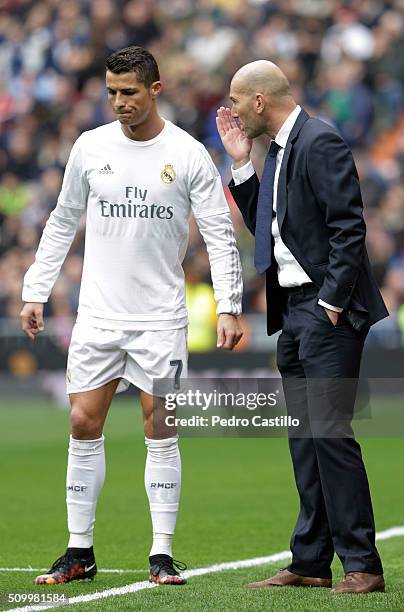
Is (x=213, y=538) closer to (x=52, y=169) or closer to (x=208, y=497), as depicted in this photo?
(x=208, y=497)

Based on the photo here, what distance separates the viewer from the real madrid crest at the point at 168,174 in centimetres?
→ 649

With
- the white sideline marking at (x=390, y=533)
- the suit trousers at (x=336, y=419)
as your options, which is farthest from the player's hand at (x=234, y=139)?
the white sideline marking at (x=390, y=533)

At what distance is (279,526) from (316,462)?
2.63 meters

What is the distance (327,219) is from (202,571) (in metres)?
1.95

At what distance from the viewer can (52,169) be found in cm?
2089

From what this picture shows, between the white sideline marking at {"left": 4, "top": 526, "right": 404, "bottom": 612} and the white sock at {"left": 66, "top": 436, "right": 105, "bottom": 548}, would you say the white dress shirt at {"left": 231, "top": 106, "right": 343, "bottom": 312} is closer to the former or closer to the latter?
the white sock at {"left": 66, "top": 436, "right": 105, "bottom": 548}

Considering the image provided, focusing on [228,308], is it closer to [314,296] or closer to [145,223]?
[314,296]

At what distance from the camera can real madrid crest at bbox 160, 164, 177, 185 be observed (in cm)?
649

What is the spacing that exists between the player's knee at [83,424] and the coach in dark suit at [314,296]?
0.89 m

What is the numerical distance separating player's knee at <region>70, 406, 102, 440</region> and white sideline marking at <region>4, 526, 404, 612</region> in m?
0.70

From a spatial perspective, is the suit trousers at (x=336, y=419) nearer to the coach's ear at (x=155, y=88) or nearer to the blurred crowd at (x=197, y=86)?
the coach's ear at (x=155, y=88)

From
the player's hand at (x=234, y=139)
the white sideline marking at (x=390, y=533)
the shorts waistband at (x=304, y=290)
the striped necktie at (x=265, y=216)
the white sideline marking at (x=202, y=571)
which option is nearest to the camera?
the white sideline marking at (x=202, y=571)

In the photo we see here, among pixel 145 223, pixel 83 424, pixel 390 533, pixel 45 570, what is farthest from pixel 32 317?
pixel 390 533

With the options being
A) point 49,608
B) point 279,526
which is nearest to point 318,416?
point 49,608
